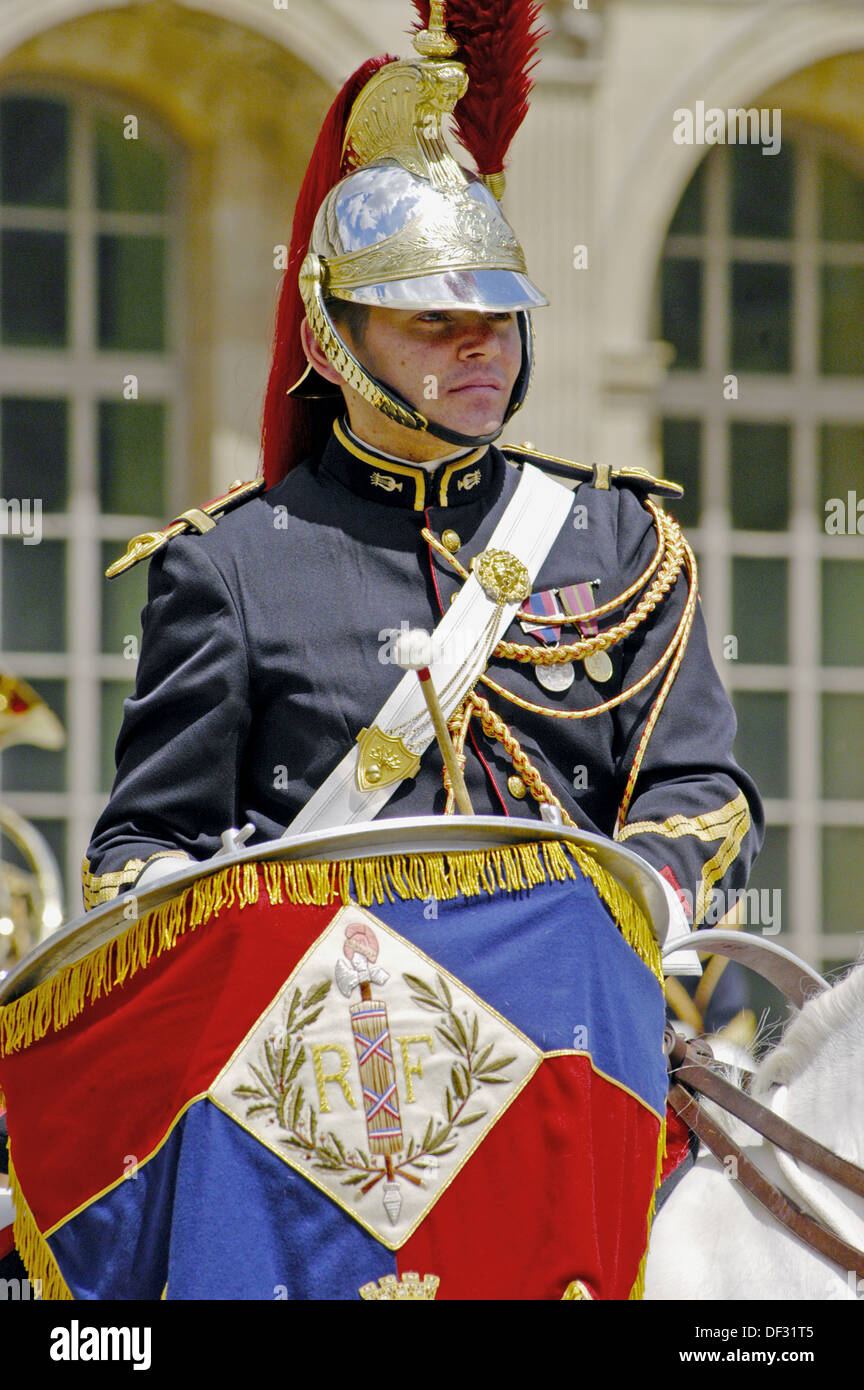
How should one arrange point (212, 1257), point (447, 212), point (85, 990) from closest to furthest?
point (212, 1257) → point (85, 990) → point (447, 212)

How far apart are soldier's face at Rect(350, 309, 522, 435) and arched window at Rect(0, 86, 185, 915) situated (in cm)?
571

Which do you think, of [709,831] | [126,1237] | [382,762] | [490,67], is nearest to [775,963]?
[709,831]

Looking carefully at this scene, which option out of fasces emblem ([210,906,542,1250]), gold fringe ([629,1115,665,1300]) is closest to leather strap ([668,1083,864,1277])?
gold fringe ([629,1115,665,1300])

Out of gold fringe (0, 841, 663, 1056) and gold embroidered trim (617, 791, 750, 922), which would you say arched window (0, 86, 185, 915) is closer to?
gold embroidered trim (617, 791, 750, 922)

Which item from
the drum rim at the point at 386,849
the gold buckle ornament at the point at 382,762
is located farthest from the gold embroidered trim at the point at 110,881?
the gold buckle ornament at the point at 382,762

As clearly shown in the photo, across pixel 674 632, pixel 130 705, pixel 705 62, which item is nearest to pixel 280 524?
pixel 130 705

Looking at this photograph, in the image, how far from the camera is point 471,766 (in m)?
2.87

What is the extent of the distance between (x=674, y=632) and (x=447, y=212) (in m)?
0.64

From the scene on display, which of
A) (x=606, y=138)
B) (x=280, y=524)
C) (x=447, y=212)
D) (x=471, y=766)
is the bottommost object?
(x=471, y=766)

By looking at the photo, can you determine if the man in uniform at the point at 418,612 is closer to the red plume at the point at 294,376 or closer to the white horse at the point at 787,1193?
the red plume at the point at 294,376

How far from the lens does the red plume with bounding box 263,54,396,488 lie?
316 cm

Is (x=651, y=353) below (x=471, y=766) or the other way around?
the other way around

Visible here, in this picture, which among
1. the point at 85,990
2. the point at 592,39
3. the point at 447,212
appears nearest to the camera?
the point at 85,990
